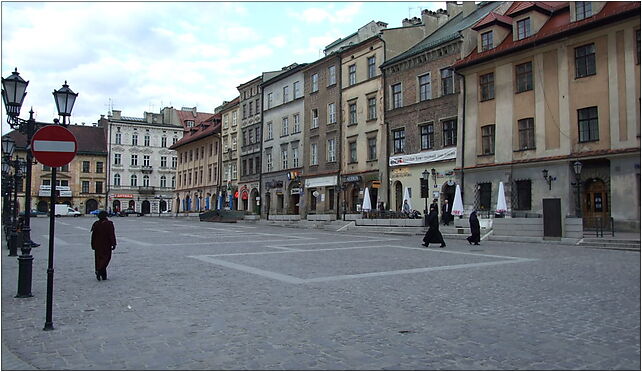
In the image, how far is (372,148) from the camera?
4119cm

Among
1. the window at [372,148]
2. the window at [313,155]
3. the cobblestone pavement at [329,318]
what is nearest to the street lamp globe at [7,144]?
the cobblestone pavement at [329,318]

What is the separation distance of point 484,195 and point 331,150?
17.5 m

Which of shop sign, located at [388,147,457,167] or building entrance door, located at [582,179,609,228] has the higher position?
shop sign, located at [388,147,457,167]

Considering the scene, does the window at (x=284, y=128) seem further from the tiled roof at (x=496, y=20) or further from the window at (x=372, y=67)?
the tiled roof at (x=496, y=20)

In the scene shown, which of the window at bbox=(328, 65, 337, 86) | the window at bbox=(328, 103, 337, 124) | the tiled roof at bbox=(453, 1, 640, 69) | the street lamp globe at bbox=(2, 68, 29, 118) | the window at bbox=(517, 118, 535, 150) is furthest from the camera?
the window at bbox=(328, 65, 337, 86)

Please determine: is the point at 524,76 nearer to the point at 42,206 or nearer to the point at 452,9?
the point at 452,9

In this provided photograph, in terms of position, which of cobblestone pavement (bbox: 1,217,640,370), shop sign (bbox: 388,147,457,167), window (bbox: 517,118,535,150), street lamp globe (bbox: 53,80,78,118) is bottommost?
cobblestone pavement (bbox: 1,217,640,370)

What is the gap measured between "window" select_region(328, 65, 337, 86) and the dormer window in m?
22.4

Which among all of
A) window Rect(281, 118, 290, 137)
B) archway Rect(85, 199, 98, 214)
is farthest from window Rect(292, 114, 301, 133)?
archway Rect(85, 199, 98, 214)

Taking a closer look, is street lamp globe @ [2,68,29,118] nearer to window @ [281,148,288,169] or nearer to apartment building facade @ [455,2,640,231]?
apartment building facade @ [455,2,640,231]

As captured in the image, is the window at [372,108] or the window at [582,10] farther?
the window at [372,108]

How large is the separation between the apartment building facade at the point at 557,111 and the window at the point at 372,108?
9396mm

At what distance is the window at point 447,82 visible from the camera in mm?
34281

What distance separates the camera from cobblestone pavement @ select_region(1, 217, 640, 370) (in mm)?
5422
